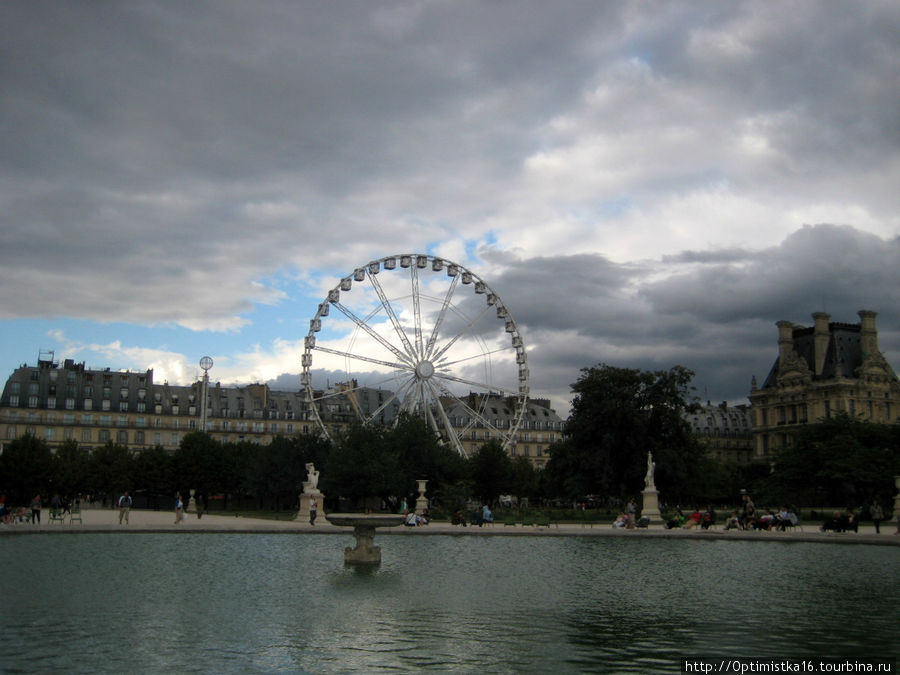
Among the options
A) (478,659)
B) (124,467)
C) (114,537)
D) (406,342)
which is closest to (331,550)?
(114,537)

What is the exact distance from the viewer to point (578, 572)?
2244 cm

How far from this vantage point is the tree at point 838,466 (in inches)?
2399

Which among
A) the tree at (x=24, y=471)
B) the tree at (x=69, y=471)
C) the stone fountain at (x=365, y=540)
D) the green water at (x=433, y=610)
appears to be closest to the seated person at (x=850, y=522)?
the green water at (x=433, y=610)

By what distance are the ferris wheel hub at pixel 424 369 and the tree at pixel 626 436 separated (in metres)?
9.71

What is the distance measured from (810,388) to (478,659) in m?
106

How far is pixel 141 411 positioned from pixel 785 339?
74138 mm

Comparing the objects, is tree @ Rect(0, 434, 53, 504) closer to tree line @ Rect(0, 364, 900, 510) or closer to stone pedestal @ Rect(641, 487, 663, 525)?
tree line @ Rect(0, 364, 900, 510)

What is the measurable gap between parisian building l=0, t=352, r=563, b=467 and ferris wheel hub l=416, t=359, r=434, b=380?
30065mm

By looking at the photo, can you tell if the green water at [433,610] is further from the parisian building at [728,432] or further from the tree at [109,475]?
the parisian building at [728,432]

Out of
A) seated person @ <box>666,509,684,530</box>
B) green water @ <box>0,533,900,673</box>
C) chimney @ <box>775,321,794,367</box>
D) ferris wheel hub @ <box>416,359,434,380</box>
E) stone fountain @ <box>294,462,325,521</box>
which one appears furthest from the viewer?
chimney @ <box>775,321,794,367</box>

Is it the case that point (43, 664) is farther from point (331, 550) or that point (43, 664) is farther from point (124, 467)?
point (124, 467)

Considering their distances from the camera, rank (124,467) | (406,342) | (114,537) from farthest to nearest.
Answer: (124,467)
(406,342)
(114,537)

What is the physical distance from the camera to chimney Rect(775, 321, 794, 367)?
114787 millimetres

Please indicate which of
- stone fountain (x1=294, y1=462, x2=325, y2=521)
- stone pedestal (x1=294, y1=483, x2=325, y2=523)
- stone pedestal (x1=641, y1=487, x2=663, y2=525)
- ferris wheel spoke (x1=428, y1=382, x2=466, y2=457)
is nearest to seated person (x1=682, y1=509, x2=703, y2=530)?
stone pedestal (x1=641, y1=487, x2=663, y2=525)
